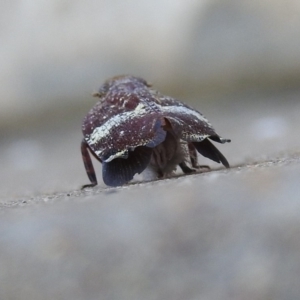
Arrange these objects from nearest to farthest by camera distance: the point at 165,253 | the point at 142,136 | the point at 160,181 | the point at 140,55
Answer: the point at 165,253, the point at 160,181, the point at 142,136, the point at 140,55

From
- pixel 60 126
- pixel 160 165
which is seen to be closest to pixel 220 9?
pixel 60 126

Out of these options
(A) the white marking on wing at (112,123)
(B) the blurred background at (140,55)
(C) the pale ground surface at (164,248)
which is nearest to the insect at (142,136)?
(A) the white marking on wing at (112,123)

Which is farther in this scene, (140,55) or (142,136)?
(140,55)

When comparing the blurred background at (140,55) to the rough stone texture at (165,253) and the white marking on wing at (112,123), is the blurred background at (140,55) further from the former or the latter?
the rough stone texture at (165,253)

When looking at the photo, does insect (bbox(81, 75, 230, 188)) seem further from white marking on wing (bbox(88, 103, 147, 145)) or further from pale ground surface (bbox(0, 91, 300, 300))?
pale ground surface (bbox(0, 91, 300, 300))

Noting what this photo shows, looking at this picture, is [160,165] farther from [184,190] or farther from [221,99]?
[221,99]

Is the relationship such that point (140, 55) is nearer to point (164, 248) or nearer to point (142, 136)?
point (142, 136)

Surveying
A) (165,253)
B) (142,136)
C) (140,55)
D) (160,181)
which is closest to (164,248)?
(165,253)
